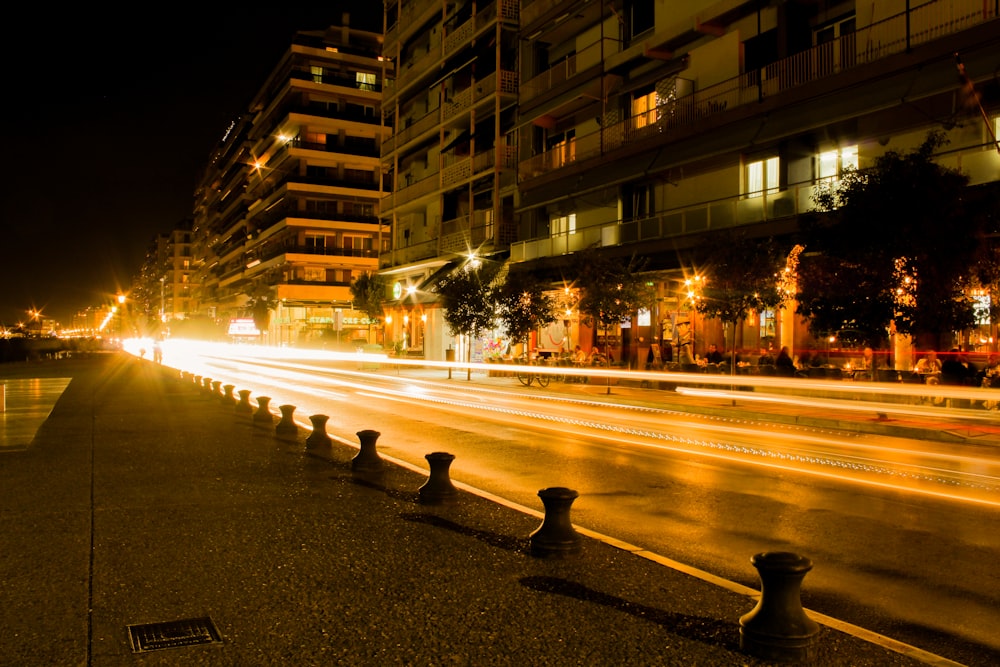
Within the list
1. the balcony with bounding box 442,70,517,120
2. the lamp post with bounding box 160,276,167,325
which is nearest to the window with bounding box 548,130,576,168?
the balcony with bounding box 442,70,517,120

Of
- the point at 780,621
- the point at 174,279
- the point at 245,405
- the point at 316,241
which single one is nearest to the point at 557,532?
the point at 780,621

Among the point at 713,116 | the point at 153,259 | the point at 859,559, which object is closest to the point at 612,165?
the point at 713,116

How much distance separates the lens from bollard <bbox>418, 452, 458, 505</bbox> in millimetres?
7711

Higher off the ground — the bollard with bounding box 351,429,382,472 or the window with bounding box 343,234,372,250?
the window with bounding box 343,234,372,250

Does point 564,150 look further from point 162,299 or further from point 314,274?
point 162,299

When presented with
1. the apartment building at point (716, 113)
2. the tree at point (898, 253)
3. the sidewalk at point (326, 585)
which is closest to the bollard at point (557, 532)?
the sidewalk at point (326, 585)

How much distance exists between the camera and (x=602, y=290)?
25.0m

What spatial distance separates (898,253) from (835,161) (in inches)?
290

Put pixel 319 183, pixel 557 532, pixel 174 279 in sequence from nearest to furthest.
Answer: pixel 557 532 < pixel 319 183 < pixel 174 279

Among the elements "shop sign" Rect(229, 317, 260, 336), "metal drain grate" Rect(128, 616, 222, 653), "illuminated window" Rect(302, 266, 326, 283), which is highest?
"illuminated window" Rect(302, 266, 326, 283)

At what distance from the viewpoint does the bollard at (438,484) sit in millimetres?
7711

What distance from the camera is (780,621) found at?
409 centimetres

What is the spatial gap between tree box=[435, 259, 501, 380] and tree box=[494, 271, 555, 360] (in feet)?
3.75

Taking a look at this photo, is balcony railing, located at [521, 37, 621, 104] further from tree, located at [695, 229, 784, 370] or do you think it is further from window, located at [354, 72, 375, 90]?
window, located at [354, 72, 375, 90]
